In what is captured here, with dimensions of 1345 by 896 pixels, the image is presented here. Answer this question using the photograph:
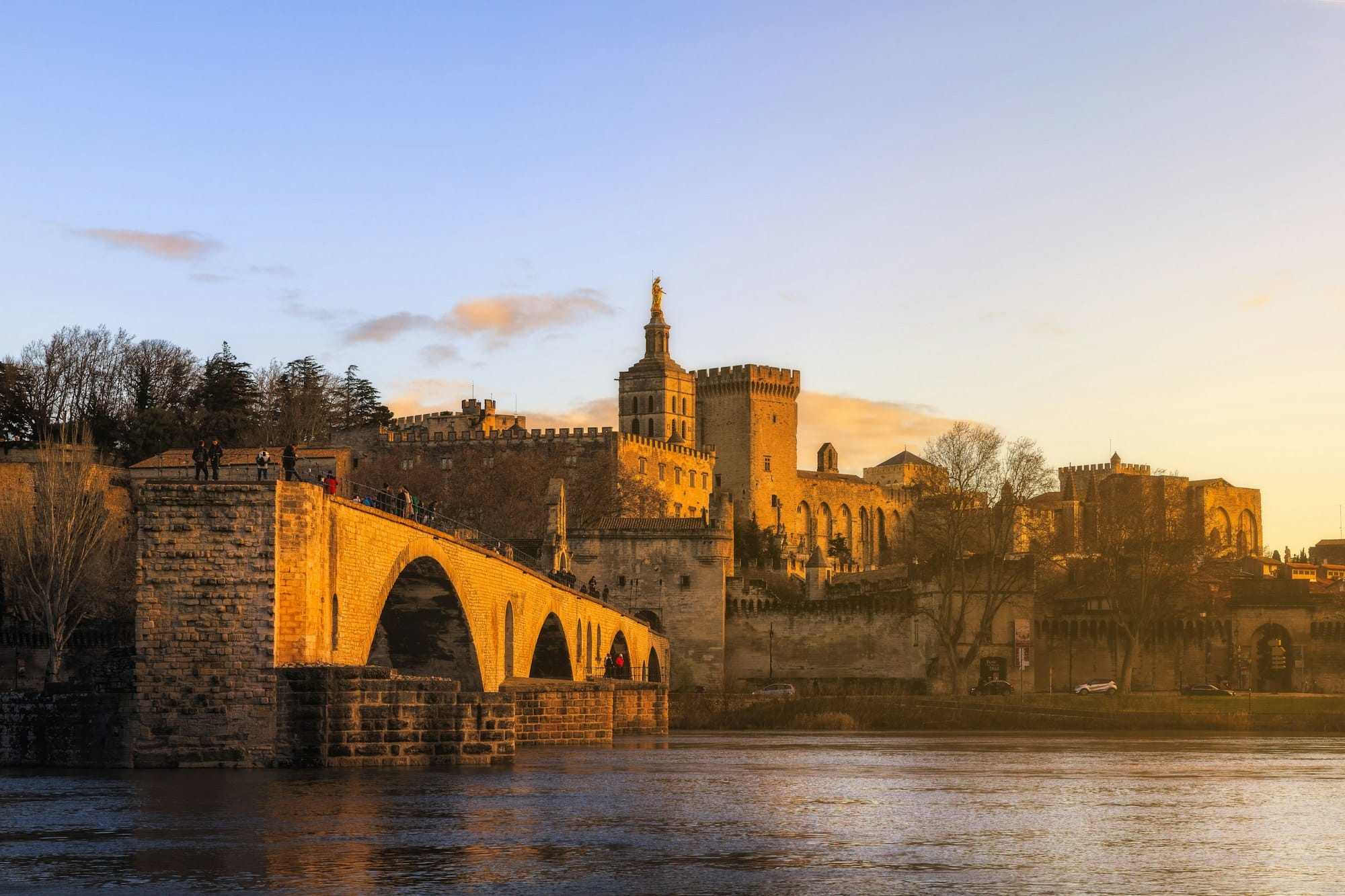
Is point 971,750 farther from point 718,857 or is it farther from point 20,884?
point 20,884

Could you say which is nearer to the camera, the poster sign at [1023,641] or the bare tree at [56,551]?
the bare tree at [56,551]

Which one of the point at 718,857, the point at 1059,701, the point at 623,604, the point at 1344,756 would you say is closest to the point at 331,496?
the point at 718,857

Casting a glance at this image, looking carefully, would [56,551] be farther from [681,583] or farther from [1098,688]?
[1098,688]

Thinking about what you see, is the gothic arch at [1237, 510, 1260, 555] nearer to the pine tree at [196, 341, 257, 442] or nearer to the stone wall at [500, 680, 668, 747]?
the pine tree at [196, 341, 257, 442]

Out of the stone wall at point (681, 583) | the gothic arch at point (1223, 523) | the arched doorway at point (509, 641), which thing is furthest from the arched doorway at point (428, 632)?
the gothic arch at point (1223, 523)

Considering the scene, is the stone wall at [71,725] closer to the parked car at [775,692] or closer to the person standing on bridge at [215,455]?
the person standing on bridge at [215,455]

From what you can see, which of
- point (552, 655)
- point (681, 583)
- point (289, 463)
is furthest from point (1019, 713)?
point (289, 463)

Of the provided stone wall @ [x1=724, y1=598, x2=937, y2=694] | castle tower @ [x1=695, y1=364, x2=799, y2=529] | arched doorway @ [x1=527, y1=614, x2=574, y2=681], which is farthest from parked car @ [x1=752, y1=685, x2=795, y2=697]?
castle tower @ [x1=695, y1=364, x2=799, y2=529]

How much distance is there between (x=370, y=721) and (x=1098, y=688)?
158 feet

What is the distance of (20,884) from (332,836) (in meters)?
4.39

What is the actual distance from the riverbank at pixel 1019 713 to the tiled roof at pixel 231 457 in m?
21.0

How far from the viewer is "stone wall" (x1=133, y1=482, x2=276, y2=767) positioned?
29.2 m

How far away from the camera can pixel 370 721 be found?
2952 cm

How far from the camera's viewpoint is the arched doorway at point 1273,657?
74.8 m
